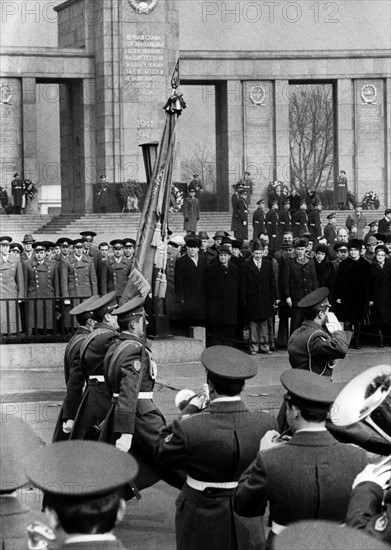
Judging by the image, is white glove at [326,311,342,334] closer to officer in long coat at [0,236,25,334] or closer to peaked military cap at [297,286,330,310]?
peaked military cap at [297,286,330,310]

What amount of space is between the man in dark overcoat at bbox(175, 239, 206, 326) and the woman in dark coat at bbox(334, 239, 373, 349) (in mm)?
1965

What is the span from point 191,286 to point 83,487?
1347 centimetres

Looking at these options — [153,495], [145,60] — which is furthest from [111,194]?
[153,495]

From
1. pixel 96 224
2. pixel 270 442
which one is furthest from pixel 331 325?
pixel 96 224

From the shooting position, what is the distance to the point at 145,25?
38.5 meters

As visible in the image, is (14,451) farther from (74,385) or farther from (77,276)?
(77,276)

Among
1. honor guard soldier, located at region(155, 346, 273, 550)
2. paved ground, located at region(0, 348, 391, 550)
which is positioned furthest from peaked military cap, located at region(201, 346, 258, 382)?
paved ground, located at region(0, 348, 391, 550)

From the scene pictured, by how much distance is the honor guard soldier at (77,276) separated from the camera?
17.3m

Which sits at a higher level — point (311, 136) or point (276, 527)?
point (311, 136)

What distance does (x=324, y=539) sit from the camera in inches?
120

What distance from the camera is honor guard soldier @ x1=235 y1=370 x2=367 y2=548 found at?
4.79 meters

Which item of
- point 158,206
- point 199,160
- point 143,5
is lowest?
point 158,206

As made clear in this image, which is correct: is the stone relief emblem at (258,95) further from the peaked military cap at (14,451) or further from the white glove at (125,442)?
the peaked military cap at (14,451)

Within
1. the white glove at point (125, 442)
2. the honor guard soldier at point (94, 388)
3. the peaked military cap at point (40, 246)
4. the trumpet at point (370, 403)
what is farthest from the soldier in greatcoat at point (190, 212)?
the trumpet at point (370, 403)
